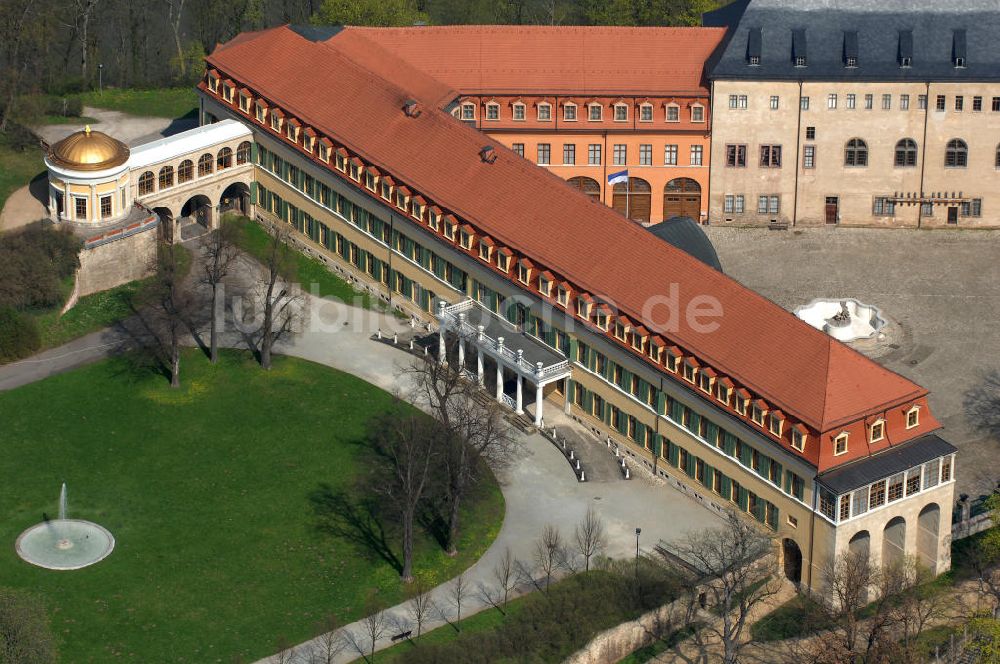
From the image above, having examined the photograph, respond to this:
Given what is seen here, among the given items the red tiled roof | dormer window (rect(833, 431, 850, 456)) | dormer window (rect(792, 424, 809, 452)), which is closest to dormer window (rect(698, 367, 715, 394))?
the red tiled roof

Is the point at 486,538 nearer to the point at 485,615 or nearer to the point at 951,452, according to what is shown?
the point at 485,615

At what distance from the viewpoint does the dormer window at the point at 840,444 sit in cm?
17488

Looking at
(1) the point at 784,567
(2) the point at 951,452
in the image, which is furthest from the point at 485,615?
(2) the point at 951,452

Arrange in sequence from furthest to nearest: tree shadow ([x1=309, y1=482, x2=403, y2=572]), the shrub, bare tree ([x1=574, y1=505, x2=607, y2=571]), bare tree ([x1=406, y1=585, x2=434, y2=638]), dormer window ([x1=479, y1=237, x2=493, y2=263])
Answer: the shrub, dormer window ([x1=479, y1=237, x2=493, y2=263]), tree shadow ([x1=309, y1=482, x2=403, y2=572]), bare tree ([x1=574, y1=505, x2=607, y2=571]), bare tree ([x1=406, y1=585, x2=434, y2=638])

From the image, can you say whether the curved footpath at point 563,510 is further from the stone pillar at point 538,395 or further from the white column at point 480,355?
the white column at point 480,355

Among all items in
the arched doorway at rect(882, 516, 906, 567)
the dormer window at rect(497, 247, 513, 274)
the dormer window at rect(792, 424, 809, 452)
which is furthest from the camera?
the dormer window at rect(497, 247, 513, 274)

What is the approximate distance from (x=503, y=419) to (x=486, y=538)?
47.1 ft

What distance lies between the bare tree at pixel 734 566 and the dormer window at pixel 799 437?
6548 millimetres

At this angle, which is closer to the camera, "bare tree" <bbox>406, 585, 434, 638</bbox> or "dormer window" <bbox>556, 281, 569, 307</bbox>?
"bare tree" <bbox>406, 585, 434, 638</bbox>

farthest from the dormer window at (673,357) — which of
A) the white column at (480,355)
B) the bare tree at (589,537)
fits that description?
the white column at (480,355)

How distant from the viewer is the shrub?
645ft

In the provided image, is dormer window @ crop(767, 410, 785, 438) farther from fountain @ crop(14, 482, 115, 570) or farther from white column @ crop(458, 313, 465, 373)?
fountain @ crop(14, 482, 115, 570)

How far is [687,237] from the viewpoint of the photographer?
Answer: 197m

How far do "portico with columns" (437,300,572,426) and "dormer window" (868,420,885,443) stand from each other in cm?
2483
